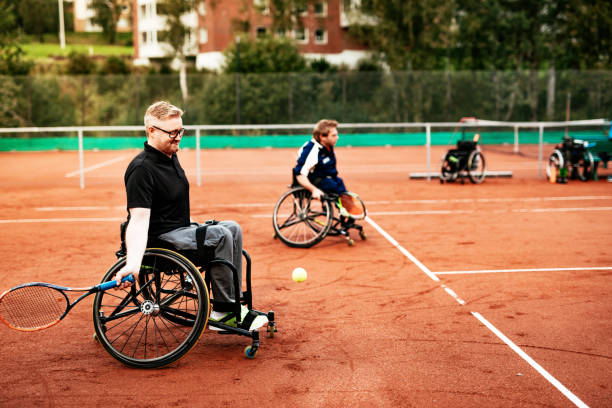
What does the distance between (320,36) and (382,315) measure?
48.0 m

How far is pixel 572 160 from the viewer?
14430 mm

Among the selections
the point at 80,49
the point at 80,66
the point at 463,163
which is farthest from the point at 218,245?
the point at 80,49

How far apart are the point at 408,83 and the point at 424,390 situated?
84.6ft

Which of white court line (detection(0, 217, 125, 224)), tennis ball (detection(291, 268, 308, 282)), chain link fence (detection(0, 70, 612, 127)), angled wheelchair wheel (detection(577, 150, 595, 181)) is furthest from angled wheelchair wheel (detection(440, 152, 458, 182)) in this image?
chain link fence (detection(0, 70, 612, 127))

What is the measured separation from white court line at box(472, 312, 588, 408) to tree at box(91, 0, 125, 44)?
85.4 m

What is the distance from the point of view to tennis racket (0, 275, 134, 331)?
3.98 metres

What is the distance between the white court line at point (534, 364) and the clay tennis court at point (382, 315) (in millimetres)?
14

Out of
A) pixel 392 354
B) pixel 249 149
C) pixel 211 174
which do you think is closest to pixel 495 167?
pixel 211 174

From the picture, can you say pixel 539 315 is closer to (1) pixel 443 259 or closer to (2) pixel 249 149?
(1) pixel 443 259

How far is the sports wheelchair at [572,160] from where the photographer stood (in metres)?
14.1

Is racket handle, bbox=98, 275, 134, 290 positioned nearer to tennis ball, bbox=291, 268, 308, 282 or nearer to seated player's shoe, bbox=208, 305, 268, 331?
seated player's shoe, bbox=208, 305, 268, 331

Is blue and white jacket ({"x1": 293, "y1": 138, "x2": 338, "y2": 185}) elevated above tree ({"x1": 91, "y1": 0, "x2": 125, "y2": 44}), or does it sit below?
below

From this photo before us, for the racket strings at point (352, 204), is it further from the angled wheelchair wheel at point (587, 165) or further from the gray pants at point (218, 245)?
the angled wheelchair wheel at point (587, 165)

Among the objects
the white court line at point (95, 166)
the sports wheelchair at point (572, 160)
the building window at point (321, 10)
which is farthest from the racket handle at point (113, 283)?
the building window at point (321, 10)
